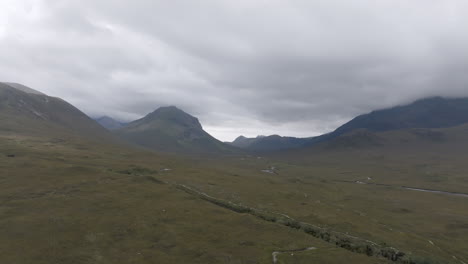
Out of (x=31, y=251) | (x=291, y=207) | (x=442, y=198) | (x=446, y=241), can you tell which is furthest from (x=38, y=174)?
(x=442, y=198)

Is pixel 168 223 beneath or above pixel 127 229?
above

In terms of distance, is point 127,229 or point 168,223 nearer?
point 127,229

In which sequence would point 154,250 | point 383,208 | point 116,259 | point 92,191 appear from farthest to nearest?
point 383,208
point 92,191
point 154,250
point 116,259

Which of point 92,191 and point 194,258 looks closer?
point 194,258

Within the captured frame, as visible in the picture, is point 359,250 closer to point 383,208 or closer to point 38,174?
point 383,208

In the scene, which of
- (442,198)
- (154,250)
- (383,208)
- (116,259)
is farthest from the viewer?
(442,198)

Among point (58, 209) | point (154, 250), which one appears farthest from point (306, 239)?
point (58, 209)

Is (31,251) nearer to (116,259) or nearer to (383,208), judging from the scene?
(116,259)

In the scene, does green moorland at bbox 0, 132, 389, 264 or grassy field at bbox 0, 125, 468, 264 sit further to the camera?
grassy field at bbox 0, 125, 468, 264

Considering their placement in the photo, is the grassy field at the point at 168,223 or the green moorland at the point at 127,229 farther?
the grassy field at the point at 168,223
